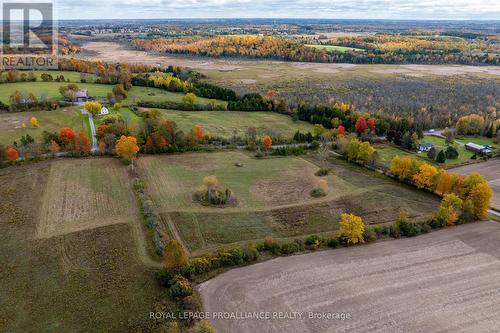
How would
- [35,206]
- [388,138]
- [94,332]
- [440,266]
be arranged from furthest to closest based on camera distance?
[388,138] → [35,206] → [440,266] → [94,332]

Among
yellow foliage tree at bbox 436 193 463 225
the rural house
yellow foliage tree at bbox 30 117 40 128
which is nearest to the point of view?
yellow foliage tree at bbox 436 193 463 225

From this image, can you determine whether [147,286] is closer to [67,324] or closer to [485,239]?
[67,324]

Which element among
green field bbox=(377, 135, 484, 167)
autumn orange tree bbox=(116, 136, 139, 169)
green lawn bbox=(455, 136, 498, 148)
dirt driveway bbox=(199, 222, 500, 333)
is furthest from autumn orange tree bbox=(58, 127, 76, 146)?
green lawn bbox=(455, 136, 498, 148)

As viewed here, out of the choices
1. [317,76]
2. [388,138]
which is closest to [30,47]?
[317,76]

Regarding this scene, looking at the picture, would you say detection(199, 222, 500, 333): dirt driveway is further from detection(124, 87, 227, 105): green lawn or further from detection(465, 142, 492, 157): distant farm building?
detection(124, 87, 227, 105): green lawn

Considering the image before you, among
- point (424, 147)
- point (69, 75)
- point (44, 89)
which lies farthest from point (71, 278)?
point (69, 75)

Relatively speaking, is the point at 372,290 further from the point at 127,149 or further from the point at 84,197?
the point at 127,149

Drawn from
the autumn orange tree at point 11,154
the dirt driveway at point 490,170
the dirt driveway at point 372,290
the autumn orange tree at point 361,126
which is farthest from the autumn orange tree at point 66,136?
the dirt driveway at point 490,170
